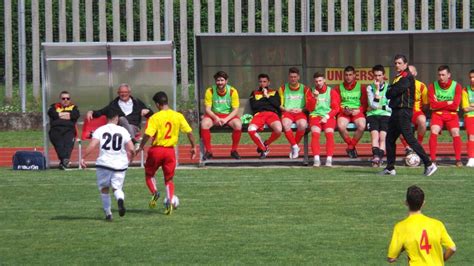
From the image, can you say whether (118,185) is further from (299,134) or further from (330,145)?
(299,134)

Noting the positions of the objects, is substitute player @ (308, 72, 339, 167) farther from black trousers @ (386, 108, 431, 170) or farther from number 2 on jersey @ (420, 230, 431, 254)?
number 2 on jersey @ (420, 230, 431, 254)

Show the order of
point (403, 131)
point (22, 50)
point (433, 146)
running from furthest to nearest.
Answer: point (22, 50), point (433, 146), point (403, 131)

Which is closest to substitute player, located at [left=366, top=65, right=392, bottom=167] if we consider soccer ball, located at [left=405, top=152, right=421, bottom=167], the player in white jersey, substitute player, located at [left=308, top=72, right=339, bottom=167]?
soccer ball, located at [left=405, top=152, right=421, bottom=167]

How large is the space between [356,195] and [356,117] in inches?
198

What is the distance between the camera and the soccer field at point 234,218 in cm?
1252

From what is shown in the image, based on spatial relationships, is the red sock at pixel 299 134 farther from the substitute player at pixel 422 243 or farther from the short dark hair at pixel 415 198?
the substitute player at pixel 422 243

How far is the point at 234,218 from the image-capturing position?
49.4 feet

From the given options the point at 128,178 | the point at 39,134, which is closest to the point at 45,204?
the point at 128,178

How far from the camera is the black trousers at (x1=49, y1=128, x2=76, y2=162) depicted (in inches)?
876

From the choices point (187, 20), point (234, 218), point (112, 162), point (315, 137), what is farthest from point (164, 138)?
point (187, 20)

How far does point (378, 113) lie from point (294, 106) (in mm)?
1497

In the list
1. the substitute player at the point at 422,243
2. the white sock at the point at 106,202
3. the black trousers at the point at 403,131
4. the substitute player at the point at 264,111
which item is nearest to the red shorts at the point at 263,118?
the substitute player at the point at 264,111

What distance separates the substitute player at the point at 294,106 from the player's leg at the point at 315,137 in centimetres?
19

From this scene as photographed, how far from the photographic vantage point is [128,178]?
65.8ft
